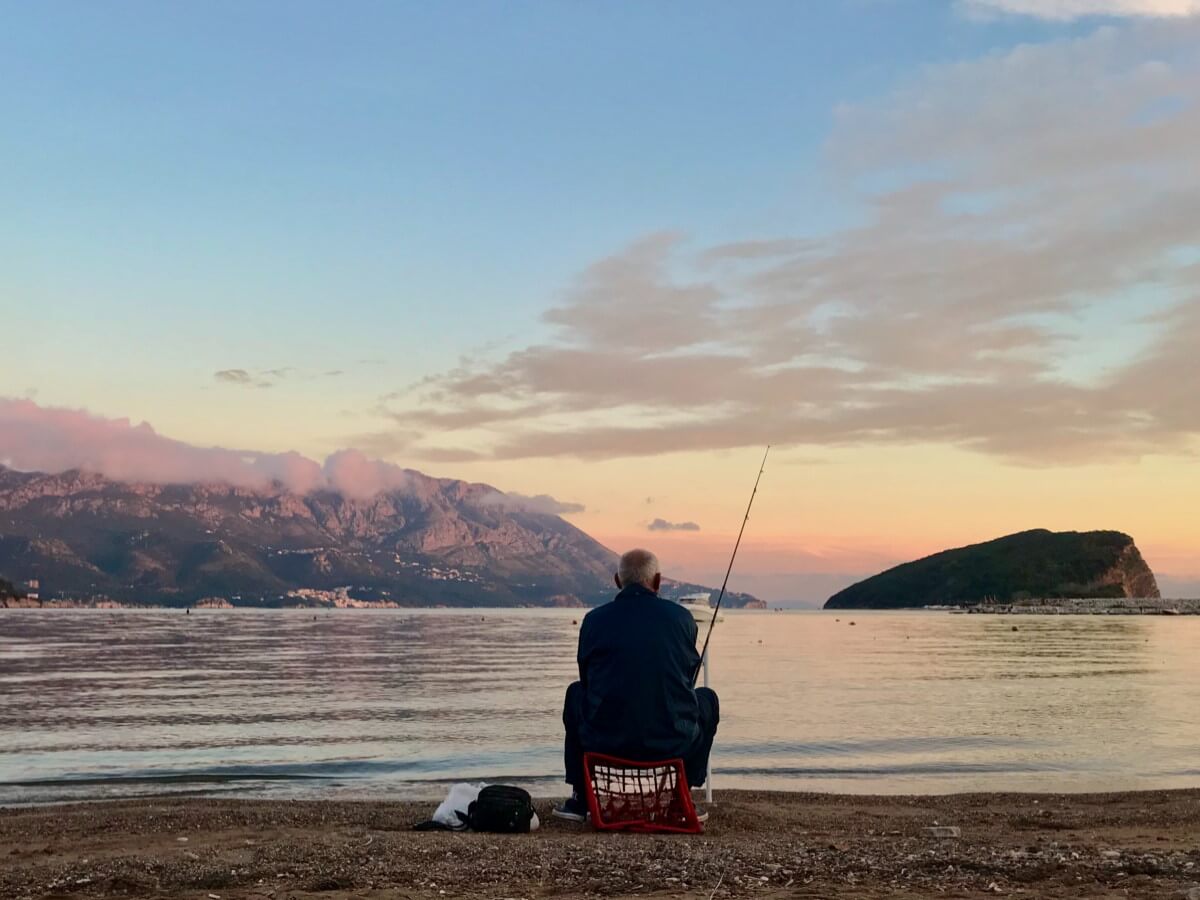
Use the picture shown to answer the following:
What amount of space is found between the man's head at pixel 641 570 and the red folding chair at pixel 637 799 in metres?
1.80

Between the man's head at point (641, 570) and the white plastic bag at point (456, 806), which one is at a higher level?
the man's head at point (641, 570)

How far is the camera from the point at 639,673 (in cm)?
999

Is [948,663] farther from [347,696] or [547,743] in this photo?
[547,743]

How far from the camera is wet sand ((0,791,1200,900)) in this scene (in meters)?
7.76

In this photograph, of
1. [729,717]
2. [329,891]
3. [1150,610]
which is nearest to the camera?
[329,891]

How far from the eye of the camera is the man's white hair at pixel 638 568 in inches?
405

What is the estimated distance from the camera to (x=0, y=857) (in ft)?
33.6

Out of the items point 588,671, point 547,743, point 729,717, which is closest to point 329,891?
point 588,671

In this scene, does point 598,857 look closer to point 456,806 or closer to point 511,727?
point 456,806

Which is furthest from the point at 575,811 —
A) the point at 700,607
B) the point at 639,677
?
the point at 700,607

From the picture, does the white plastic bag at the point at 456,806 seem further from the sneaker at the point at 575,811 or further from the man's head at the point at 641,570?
the man's head at the point at 641,570

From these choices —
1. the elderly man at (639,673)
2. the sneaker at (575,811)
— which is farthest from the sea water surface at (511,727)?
the elderly man at (639,673)

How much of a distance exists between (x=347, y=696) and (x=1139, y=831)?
27829 millimetres

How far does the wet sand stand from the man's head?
2416 millimetres
